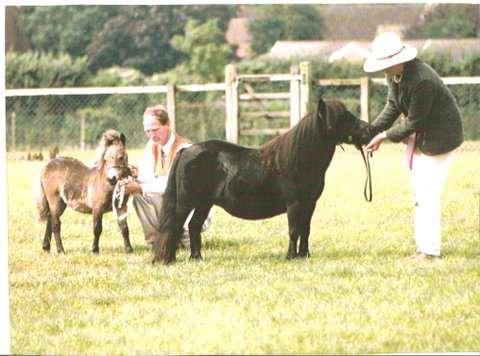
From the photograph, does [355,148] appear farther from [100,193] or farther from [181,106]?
[100,193]

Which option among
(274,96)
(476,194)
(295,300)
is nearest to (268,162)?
(274,96)

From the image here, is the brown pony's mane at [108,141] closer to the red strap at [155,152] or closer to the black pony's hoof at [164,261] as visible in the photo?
the red strap at [155,152]

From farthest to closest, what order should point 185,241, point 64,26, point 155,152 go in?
point 185,241 → point 155,152 → point 64,26

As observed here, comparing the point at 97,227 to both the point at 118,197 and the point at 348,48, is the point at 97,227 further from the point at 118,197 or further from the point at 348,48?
the point at 348,48

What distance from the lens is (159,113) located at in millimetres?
6043

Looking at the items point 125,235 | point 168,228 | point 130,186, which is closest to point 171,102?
point 130,186

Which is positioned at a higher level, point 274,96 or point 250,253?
point 274,96

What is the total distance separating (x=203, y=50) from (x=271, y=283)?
4.21 feet

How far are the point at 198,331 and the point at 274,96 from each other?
1.36m

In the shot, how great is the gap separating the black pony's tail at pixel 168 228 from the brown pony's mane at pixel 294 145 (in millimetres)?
519

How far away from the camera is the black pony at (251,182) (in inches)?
232

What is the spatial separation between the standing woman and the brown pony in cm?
140

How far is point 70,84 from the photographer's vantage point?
5.97 metres

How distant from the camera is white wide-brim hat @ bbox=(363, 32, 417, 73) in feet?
19.1
